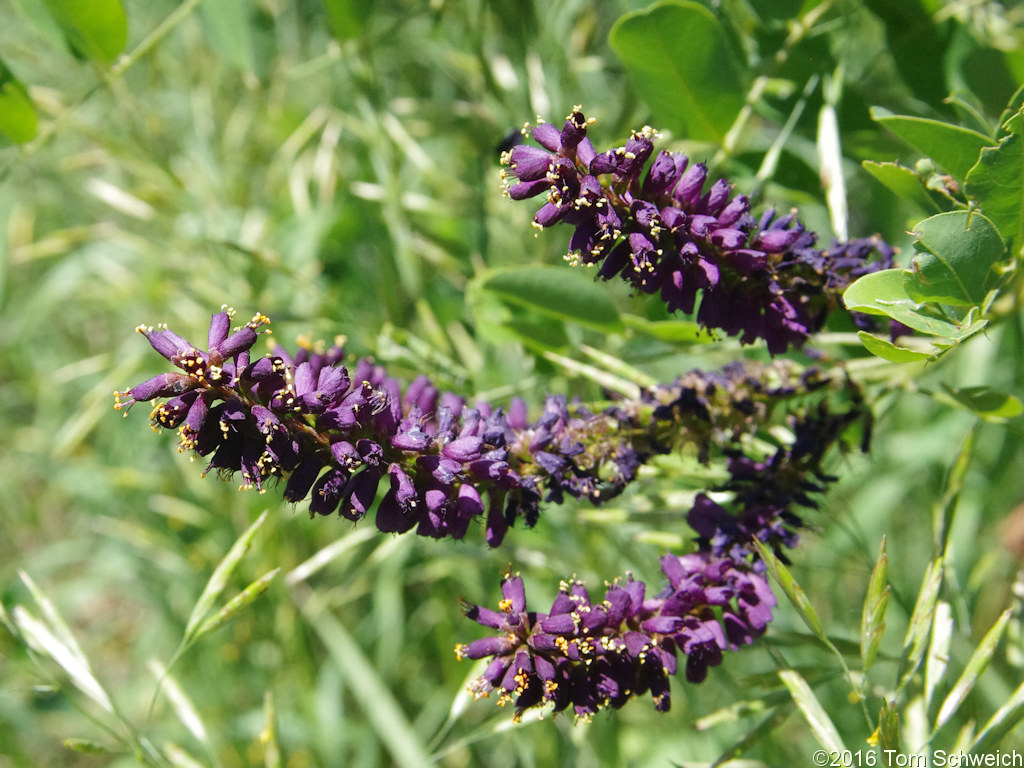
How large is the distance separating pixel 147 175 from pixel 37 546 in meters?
2.14

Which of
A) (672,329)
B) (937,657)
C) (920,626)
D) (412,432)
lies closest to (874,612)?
(920,626)

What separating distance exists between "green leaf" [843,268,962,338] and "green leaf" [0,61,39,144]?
55.9 inches

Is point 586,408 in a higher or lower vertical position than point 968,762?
higher

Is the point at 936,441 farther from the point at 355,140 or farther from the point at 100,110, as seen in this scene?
the point at 100,110

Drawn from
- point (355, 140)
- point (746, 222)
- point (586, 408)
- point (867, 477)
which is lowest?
point (867, 477)

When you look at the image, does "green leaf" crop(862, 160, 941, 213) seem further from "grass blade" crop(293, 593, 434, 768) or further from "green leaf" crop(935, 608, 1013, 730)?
"grass blade" crop(293, 593, 434, 768)

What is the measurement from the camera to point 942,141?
106cm

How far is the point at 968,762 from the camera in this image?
1.15 meters

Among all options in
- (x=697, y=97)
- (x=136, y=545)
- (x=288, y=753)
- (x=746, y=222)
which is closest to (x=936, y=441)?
(x=697, y=97)

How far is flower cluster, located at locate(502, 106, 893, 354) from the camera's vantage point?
0.99 metres

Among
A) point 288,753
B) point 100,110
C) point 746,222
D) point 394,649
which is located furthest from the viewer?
point 100,110

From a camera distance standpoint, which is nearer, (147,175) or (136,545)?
(147,175)

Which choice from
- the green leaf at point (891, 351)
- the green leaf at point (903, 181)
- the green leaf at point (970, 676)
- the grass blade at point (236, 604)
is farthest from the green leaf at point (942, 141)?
the grass blade at point (236, 604)

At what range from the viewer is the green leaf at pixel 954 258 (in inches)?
36.9
